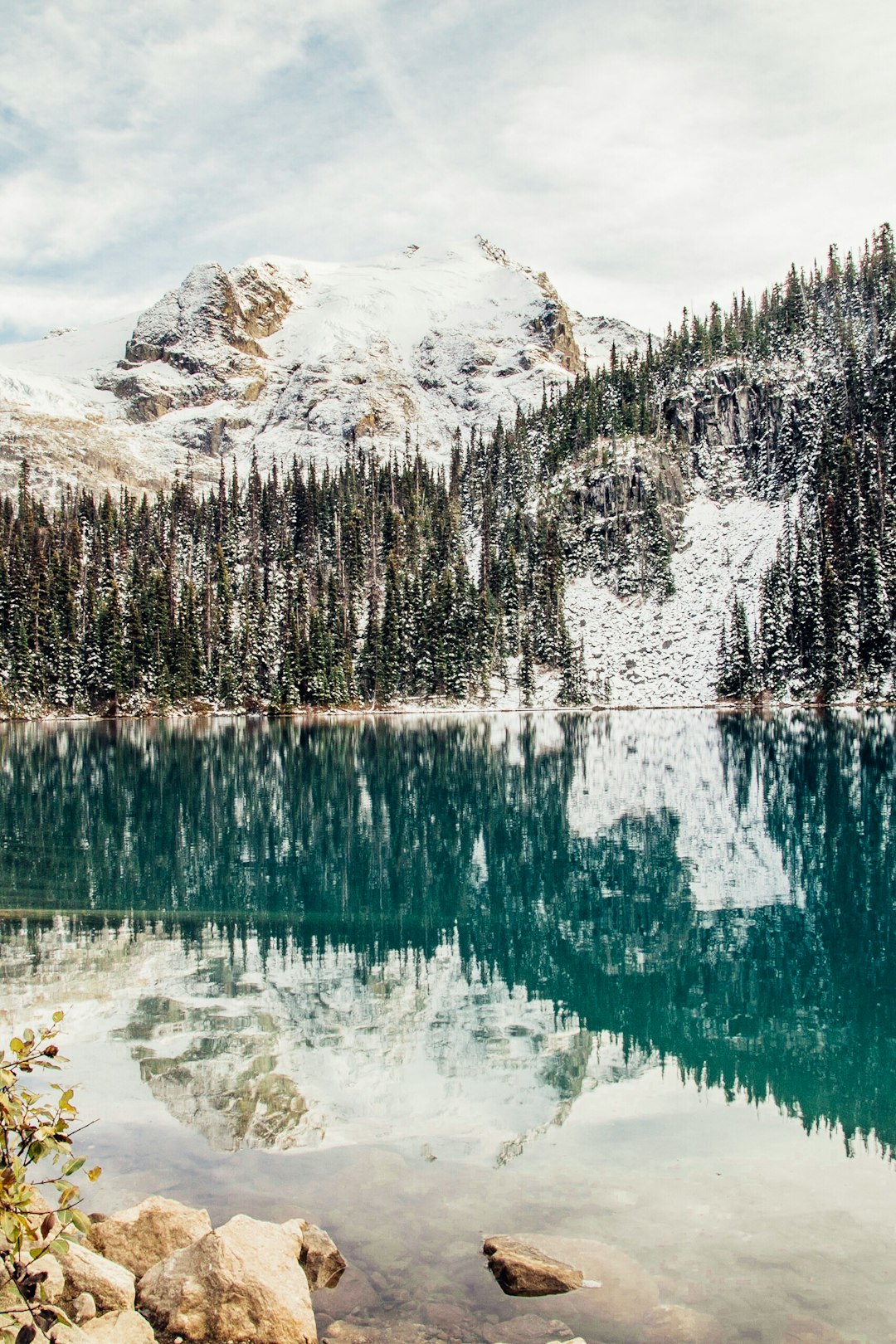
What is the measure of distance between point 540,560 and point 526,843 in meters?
129

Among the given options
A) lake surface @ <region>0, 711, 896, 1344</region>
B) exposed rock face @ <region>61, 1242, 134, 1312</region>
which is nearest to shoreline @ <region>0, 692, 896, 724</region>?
lake surface @ <region>0, 711, 896, 1344</region>

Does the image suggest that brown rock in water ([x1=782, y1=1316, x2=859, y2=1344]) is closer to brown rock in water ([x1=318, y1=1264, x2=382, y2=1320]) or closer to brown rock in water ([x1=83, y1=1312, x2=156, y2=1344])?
brown rock in water ([x1=318, y1=1264, x2=382, y2=1320])

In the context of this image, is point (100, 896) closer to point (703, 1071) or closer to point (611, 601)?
point (703, 1071)

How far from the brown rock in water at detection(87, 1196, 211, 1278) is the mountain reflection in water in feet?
8.55

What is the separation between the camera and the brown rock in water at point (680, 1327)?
756cm

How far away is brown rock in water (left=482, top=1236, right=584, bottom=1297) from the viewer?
27.0ft

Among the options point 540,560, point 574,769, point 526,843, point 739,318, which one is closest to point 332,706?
point 540,560

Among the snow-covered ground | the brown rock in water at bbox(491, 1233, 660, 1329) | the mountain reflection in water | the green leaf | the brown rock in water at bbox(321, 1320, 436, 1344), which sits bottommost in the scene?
the mountain reflection in water

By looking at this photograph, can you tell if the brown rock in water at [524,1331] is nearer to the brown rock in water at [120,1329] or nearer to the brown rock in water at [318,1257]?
the brown rock in water at [318,1257]

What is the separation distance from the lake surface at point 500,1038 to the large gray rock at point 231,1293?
728mm

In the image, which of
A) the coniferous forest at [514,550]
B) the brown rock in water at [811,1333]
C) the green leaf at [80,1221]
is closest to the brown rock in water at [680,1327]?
the brown rock in water at [811,1333]

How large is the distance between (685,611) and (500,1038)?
139119mm

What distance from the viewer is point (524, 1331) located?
770 cm

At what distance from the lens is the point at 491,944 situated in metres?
20.1
